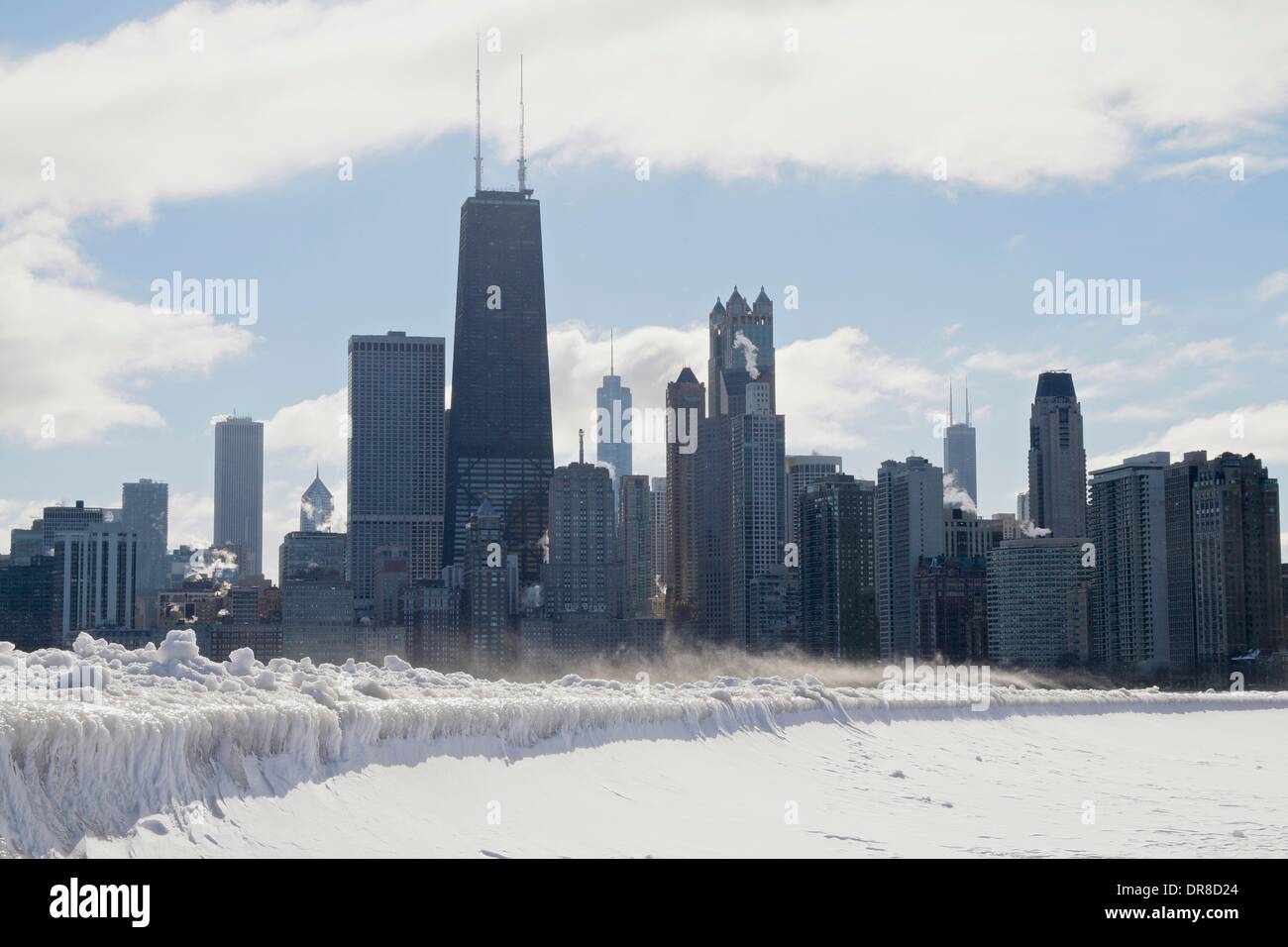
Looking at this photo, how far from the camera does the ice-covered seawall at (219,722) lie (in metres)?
14.4

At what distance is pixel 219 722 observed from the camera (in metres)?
16.7

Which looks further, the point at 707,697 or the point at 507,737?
the point at 707,697

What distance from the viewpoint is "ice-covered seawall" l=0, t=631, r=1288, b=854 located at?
47.1ft

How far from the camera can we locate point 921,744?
36.0 metres

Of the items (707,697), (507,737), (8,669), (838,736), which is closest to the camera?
(8,669)
